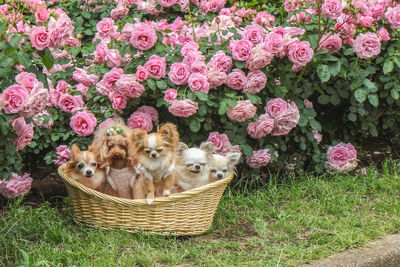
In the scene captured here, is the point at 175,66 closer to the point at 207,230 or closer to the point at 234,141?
the point at 234,141

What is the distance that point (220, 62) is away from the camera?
167 inches

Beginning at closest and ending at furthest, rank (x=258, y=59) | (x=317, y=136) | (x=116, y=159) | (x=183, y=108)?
1. (x=116, y=159)
2. (x=183, y=108)
3. (x=258, y=59)
4. (x=317, y=136)

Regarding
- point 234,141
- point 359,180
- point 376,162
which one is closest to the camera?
point 234,141

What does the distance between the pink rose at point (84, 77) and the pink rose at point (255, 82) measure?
3.51 feet

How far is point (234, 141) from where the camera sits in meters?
4.40

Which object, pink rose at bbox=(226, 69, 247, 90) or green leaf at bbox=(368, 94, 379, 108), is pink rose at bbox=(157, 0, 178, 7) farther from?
green leaf at bbox=(368, 94, 379, 108)

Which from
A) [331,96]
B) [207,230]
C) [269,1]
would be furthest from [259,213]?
[269,1]

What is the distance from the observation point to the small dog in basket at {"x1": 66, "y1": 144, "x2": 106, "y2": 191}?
360 centimetres

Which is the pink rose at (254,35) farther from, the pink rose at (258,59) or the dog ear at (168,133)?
the dog ear at (168,133)

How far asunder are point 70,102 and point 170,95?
0.74 meters

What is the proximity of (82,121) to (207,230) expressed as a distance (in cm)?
109

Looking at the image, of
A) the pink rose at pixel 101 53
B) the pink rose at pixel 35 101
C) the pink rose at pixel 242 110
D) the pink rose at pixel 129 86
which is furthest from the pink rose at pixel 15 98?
the pink rose at pixel 242 110

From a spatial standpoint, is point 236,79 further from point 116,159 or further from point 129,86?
point 116,159

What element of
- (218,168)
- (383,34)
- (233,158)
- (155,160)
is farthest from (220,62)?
(383,34)
